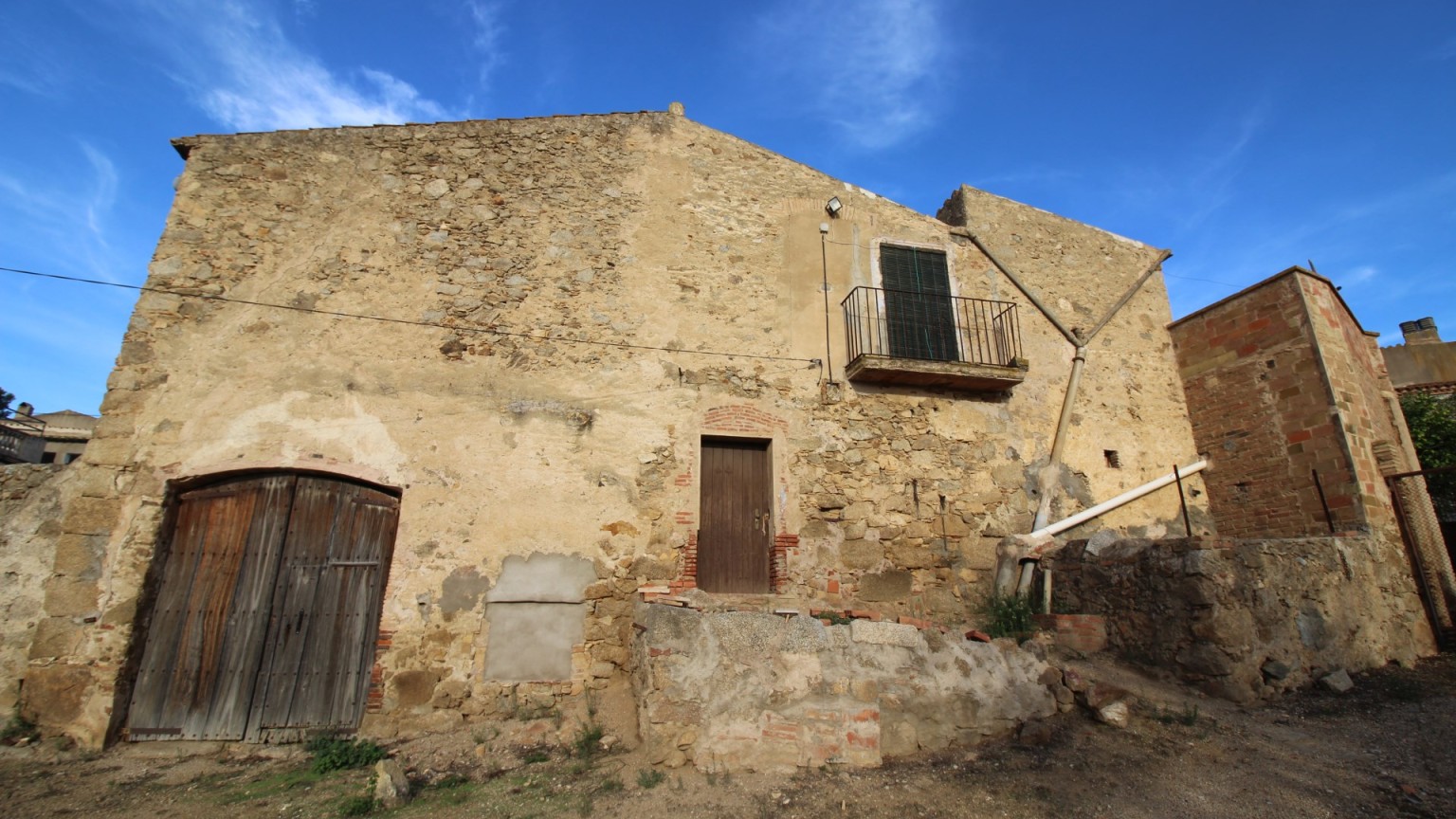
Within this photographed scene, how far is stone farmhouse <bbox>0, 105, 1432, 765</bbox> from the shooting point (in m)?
6.45

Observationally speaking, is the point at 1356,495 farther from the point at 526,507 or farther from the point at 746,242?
the point at 526,507

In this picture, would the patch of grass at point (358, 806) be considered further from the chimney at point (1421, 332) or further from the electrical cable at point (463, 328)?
the chimney at point (1421, 332)

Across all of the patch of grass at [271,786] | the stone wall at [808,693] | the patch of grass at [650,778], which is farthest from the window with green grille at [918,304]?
the patch of grass at [271,786]

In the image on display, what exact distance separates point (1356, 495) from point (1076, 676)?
523cm

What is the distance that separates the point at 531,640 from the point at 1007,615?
17.2ft

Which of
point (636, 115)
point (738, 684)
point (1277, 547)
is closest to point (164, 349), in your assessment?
point (636, 115)

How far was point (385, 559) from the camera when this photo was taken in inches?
280

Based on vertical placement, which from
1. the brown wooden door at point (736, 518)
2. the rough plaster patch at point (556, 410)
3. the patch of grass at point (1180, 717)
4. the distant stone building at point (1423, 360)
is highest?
the distant stone building at point (1423, 360)

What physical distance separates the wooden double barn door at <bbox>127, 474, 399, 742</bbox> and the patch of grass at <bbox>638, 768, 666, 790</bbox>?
3.44m

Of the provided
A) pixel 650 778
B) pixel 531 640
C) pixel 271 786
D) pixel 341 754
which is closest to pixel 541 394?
pixel 531 640

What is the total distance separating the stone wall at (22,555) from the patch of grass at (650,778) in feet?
19.0

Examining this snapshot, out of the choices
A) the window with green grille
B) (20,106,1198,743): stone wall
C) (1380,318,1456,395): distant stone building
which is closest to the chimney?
(1380,318,1456,395): distant stone building

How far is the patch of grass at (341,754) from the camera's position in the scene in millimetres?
5707

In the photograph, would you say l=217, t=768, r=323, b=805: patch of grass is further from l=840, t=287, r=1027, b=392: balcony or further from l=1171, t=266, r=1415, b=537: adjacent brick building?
l=1171, t=266, r=1415, b=537: adjacent brick building
